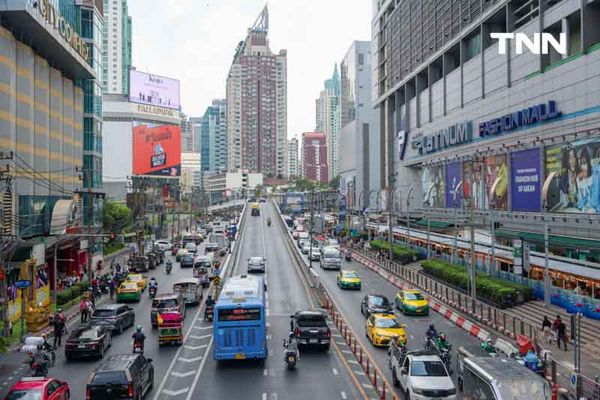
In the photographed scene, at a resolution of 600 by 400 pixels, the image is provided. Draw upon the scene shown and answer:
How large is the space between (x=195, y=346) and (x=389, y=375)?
10.0 meters

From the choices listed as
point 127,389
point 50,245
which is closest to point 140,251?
point 50,245

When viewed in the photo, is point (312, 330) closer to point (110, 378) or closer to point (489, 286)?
point (110, 378)

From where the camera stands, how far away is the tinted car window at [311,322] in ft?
90.6

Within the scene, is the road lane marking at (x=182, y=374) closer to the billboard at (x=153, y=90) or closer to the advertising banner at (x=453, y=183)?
the advertising banner at (x=453, y=183)

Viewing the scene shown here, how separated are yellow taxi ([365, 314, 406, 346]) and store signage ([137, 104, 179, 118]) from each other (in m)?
130

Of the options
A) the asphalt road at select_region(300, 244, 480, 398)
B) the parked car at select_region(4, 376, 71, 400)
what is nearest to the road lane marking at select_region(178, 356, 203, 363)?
the asphalt road at select_region(300, 244, 480, 398)

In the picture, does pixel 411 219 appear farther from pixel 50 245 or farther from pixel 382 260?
pixel 50 245

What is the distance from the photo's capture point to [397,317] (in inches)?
1427

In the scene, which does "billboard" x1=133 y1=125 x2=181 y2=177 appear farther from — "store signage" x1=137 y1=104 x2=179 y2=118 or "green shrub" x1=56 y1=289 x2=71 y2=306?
"green shrub" x1=56 y1=289 x2=71 y2=306

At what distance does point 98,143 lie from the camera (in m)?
67.8

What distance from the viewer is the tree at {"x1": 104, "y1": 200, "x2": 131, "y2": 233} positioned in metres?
84.6

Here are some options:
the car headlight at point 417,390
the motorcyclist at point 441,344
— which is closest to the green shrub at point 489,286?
the motorcyclist at point 441,344

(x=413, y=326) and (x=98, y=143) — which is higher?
(x=98, y=143)

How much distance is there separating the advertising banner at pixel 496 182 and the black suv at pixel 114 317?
3595 centimetres
